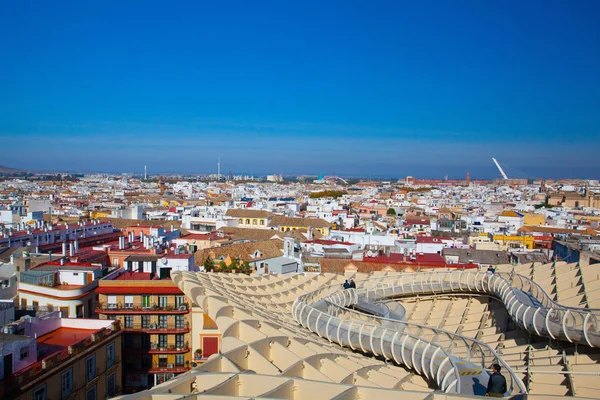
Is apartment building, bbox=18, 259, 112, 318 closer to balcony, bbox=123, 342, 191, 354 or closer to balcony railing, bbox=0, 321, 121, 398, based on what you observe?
balcony, bbox=123, 342, 191, 354

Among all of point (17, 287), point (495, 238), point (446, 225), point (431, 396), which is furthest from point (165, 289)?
point (446, 225)

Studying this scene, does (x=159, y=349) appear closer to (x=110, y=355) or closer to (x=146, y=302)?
(x=146, y=302)

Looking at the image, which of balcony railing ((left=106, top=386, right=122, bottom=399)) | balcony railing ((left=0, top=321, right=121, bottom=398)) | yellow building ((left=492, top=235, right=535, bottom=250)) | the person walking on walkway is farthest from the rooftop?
yellow building ((left=492, top=235, right=535, bottom=250))

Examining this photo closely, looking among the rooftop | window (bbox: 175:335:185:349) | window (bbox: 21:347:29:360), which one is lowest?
window (bbox: 175:335:185:349)

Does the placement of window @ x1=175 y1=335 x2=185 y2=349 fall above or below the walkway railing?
below

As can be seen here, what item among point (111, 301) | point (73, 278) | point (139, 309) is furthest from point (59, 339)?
point (73, 278)

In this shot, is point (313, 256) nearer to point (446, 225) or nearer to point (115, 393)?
point (115, 393)

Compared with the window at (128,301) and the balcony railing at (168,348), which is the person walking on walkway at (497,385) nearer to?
the balcony railing at (168,348)
